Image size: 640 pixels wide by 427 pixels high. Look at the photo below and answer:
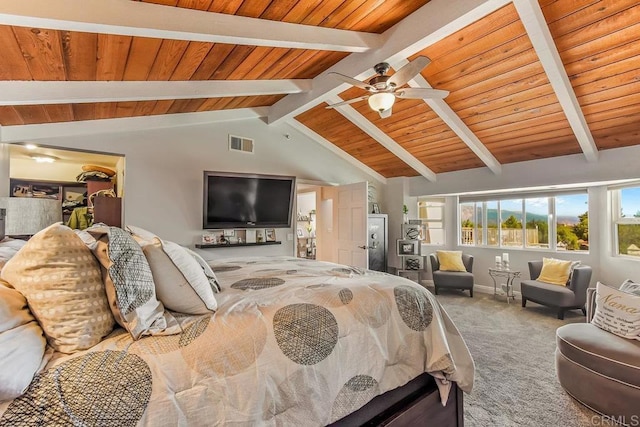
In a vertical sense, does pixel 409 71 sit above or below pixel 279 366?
above

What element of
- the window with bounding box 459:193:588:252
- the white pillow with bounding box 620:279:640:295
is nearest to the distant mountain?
the window with bounding box 459:193:588:252

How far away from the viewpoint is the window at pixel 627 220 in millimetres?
4246

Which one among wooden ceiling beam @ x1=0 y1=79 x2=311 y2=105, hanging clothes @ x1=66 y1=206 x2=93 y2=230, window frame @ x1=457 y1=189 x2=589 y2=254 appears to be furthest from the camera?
window frame @ x1=457 y1=189 x2=589 y2=254

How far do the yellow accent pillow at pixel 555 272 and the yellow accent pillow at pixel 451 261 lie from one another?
3.93 ft

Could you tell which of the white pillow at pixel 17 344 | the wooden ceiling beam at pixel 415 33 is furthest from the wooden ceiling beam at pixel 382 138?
the white pillow at pixel 17 344

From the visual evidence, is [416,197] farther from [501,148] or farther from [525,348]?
[525,348]

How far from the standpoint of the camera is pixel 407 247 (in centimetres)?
573

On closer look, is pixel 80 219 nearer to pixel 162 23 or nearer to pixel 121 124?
pixel 121 124

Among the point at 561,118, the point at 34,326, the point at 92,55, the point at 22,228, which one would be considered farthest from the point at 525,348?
the point at 92,55

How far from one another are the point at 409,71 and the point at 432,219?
15.6 ft

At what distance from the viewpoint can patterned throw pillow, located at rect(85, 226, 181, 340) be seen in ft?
3.51

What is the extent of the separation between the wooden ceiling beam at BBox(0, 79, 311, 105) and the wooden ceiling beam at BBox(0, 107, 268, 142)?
96 cm

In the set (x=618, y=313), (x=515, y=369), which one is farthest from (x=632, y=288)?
(x=515, y=369)

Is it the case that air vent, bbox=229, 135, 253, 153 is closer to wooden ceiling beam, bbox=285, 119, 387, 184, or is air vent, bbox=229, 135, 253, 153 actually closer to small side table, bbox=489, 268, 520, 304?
wooden ceiling beam, bbox=285, 119, 387, 184
